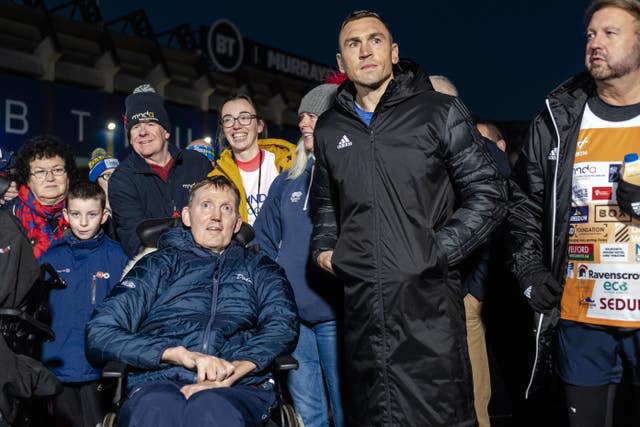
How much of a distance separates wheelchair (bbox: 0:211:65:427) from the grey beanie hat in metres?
1.60

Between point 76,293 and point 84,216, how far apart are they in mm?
453

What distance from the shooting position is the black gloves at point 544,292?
9.23 feet

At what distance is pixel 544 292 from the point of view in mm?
2816

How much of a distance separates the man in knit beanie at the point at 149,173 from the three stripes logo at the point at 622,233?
274cm

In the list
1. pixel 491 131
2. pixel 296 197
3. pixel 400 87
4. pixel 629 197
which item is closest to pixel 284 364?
pixel 296 197

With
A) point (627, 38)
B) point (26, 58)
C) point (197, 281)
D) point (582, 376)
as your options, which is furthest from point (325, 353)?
point (26, 58)

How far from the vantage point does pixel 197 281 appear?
3.34 meters

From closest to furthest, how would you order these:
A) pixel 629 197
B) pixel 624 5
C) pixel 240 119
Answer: pixel 629 197 → pixel 624 5 → pixel 240 119

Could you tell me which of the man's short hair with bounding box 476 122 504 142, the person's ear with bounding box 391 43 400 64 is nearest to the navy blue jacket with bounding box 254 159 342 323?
the person's ear with bounding box 391 43 400 64

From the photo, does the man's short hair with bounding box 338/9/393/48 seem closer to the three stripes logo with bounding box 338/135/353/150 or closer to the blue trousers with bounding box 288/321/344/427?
the three stripes logo with bounding box 338/135/353/150

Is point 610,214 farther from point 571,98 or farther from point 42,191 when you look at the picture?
point 42,191

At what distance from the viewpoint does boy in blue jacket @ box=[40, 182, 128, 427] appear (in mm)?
3998

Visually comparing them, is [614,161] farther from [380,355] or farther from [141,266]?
[141,266]

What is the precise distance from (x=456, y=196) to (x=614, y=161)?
25.0 inches
